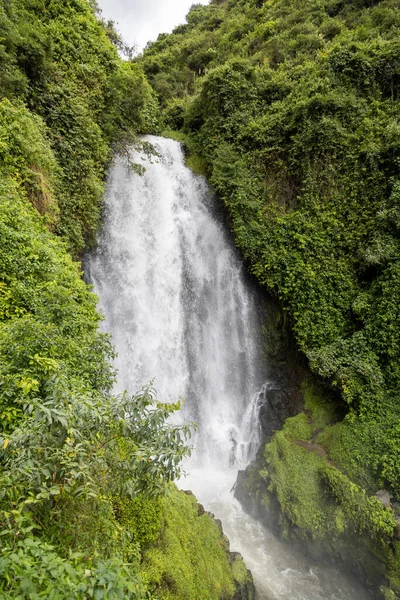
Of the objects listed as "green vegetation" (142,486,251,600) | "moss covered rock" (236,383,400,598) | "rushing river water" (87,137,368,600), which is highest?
"rushing river water" (87,137,368,600)

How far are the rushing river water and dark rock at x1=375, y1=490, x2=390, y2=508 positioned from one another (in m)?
2.73

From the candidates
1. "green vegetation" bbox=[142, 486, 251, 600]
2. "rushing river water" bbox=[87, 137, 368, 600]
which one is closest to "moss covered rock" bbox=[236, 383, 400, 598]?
"rushing river water" bbox=[87, 137, 368, 600]

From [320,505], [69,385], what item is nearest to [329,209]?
[320,505]

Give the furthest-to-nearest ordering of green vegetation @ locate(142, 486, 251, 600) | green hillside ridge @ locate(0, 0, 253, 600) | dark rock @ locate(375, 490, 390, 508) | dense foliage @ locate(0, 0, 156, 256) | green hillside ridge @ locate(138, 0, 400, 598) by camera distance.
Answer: green hillside ridge @ locate(138, 0, 400, 598), dense foliage @ locate(0, 0, 156, 256), dark rock @ locate(375, 490, 390, 508), green vegetation @ locate(142, 486, 251, 600), green hillside ridge @ locate(0, 0, 253, 600)

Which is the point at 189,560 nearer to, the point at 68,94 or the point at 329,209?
the point at 329,209

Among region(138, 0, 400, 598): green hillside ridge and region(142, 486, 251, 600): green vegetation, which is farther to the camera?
region(138, 0, 400, 598): green hillside ridge

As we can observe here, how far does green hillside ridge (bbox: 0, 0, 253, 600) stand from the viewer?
7.77 ft

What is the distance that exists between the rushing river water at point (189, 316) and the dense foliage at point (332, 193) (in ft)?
5.35

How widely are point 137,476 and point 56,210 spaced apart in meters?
7.98

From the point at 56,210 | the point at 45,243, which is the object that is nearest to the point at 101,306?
the point at 56,210

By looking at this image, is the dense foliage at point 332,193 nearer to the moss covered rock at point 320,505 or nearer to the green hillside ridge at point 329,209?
the green hillside ridge at point 329,209

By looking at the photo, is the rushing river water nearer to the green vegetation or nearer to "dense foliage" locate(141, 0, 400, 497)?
"dense foliage" locate(141, 0, 400, 497)

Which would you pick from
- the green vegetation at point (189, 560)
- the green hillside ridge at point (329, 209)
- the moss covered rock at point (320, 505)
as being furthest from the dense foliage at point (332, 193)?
the green vegetation at point (189, 560)

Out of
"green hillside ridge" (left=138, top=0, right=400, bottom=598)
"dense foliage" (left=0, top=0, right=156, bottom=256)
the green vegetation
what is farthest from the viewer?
"green hillside ridge" (left=138, top=0, right=400, bottom=598)
